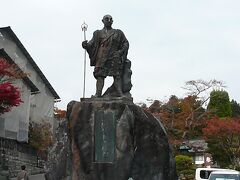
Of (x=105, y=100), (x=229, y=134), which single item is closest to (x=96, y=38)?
(x=105, y=100)

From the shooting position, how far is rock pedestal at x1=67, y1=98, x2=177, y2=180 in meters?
13.4

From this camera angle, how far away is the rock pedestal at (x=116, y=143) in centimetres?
1338

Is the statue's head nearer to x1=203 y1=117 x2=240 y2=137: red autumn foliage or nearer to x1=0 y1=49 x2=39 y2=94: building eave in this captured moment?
x1=0 y1=49 x2=39 y2=94: building eave

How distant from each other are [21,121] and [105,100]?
27.4 meters

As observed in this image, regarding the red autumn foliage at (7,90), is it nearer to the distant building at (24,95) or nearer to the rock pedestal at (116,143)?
the distant building at (24,95)

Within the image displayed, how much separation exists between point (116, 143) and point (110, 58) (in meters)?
2.74

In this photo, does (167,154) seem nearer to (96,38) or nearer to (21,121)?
(96,38)

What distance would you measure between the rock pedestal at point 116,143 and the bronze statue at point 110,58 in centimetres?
79

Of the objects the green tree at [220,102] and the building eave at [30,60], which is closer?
the building eave at [30,60]

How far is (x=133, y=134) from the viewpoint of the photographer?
45.1 feet

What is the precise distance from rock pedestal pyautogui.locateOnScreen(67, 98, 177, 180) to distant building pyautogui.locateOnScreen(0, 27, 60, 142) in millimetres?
24427

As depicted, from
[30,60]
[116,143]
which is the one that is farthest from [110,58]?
[30,60]

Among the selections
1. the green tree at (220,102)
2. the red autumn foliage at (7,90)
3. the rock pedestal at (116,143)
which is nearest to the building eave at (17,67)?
the red autumn foliage at (7,90)

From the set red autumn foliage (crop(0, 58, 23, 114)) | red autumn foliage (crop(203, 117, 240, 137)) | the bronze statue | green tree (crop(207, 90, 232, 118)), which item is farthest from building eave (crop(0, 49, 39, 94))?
green tree (crop(207, 90, 232, 118))
